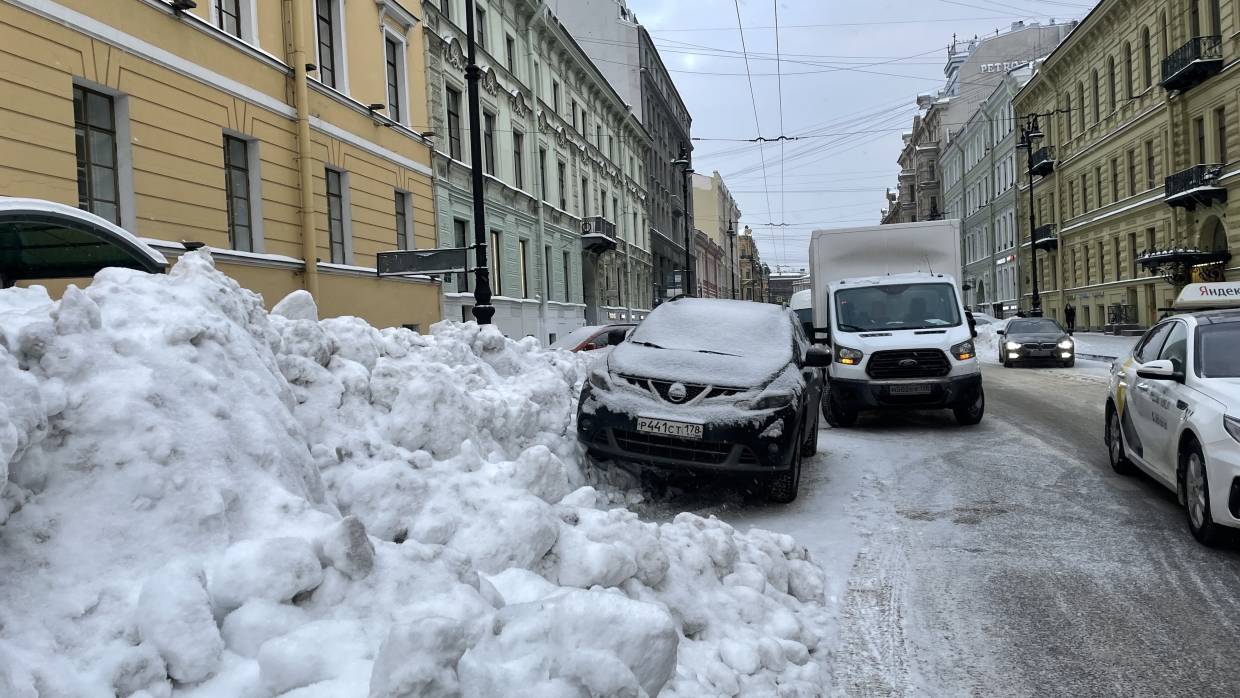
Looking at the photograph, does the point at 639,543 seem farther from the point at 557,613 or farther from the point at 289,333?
the point at 289,333

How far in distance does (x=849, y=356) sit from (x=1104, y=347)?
22.2 meters

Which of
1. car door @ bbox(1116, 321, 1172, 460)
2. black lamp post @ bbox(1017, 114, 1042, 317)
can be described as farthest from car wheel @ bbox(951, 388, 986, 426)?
black lamp post @ bbox(1017, 114, 1042, 317)

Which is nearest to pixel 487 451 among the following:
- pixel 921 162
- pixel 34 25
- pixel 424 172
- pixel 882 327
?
pixel 882 327

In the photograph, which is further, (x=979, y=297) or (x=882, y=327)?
(x=979, y=297)

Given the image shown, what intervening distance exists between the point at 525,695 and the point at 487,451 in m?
3.01

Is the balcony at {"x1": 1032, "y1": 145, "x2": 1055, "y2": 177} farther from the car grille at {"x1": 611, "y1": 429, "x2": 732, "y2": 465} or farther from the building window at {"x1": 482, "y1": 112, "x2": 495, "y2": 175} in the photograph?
the car grille at {"x1": 611, "y1": 429, "x2": 732, "y2": 465}

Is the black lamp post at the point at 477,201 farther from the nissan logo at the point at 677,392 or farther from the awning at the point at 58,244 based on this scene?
the nissan logo at the point at 677,392

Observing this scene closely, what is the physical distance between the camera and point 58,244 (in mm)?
6809

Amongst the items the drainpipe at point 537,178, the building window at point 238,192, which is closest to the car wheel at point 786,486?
the building window at point 238,192

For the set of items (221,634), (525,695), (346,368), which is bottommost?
(525,695)

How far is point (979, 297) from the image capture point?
221 ft

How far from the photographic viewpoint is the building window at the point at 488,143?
80.1ft

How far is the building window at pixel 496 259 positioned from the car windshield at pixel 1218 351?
791 inches

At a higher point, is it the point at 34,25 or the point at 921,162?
the point at 921,162
